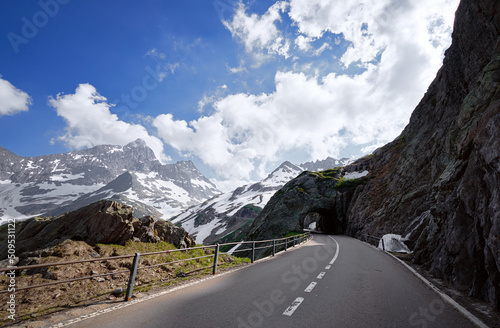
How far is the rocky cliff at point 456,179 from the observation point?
22.5 feet

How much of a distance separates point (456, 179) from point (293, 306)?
1014 cm

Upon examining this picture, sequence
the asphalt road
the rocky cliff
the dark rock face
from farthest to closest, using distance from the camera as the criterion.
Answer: the dark rock face < the rocky cliff < the asphalt road

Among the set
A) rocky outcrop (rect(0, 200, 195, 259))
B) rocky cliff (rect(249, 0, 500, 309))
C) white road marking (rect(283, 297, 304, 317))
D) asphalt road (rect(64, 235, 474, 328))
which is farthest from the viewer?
rocky outcrop (rect(0, 200, 195, 259))

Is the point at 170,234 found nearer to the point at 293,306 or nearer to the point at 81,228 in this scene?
the point at 81,228

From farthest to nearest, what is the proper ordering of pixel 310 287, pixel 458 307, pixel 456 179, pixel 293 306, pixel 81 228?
pixel 456 179 < pixel 81 228 < pixel 310 287 < pixel 458 307 < pixel 293 306

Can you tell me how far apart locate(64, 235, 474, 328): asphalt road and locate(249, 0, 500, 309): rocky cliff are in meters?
1.79

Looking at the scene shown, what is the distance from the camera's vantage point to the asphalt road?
4699 mm

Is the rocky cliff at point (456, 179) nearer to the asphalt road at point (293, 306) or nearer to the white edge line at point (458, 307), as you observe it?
the white edge line at point (458, 307)

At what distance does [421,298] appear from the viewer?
662cm

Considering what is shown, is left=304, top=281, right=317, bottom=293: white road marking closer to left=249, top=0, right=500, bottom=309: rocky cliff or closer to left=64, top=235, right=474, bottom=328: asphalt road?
left=64, top=235, right=474, bottom=328: asphalt road

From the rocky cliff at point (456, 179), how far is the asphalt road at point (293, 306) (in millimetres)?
1792

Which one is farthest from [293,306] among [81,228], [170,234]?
[170,234]

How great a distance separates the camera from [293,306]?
5.52 meters

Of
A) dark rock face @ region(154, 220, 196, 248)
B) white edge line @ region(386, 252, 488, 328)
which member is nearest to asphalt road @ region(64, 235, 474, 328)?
white edge line @ region(386, 252, 488, 328)
